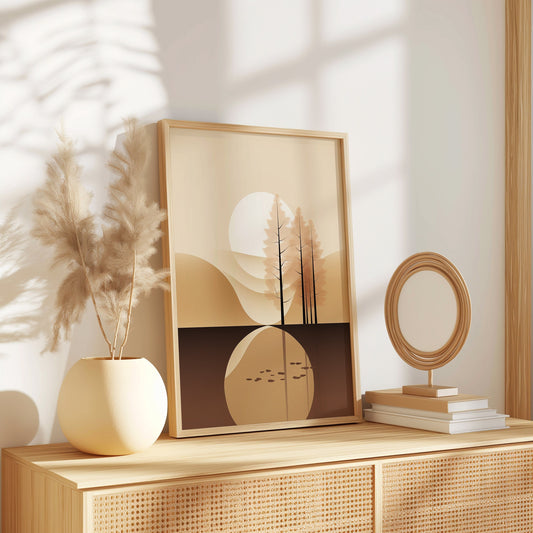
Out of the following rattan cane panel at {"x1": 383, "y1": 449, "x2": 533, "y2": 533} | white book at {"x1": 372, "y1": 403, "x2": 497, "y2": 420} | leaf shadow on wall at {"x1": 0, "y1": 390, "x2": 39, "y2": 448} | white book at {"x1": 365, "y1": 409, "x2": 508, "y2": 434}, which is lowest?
rattan cane panel at {"x1": 383, "y1": 449, "x2": 533, "y2": 533}

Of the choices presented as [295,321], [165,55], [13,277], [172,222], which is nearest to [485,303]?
[295,321]

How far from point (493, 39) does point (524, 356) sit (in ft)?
3.66

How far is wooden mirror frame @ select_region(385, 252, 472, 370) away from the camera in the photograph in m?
2.21

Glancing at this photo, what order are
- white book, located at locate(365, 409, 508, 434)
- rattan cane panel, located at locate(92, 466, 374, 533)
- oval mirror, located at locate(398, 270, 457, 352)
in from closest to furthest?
rattan cane panel, located at locate(92, 466, 374, 533), white book, located at locate(365, 409, 508, 434), oval mirror, located at locate(398, 270, 457, 352)

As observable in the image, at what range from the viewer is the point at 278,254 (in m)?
2.28

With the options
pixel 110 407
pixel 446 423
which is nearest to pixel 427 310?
pixel 446 423

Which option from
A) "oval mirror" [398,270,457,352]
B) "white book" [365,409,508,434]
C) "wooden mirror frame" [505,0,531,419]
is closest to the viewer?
"white book" [365,409,508,434]

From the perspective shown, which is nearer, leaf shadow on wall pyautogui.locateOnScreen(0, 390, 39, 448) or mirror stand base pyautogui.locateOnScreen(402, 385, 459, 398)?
leaf shadow on wall pyautogui.locateOnScreen(0, 390, 39, 448)

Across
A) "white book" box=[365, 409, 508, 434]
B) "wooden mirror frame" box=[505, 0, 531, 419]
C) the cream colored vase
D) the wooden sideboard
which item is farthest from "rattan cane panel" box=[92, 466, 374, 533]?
"wooden mirror frame" box=[505, 0, 531, 419]

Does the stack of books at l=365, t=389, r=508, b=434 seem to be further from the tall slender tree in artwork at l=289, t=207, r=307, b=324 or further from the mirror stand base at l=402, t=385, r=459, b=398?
the tall slender tree in artwork at l=289, t=207, r=307, b=324

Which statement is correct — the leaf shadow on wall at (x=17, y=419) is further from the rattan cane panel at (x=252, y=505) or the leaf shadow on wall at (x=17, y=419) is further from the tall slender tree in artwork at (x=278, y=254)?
the tall slender tree in artwork at (x=278, y=254)

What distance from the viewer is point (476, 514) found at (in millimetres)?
2027

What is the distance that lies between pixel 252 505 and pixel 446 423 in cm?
65

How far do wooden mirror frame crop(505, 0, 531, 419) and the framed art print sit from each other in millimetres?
694
